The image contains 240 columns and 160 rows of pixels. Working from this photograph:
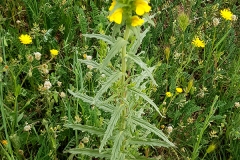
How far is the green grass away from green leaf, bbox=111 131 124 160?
0.18m

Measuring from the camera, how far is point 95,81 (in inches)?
92.4

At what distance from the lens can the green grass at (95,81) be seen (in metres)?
2.20

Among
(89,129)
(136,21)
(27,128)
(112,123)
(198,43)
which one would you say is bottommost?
(27,128)

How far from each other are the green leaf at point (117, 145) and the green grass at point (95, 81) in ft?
0.59

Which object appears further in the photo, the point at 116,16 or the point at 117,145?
the point at 117,145

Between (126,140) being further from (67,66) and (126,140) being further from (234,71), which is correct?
(234,71)

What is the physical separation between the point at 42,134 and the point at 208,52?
55.5 inches

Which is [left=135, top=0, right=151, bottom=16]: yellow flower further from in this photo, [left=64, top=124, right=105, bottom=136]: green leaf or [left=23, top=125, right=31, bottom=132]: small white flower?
[left=23, top=125, right=31, bottom=132]: small white flower

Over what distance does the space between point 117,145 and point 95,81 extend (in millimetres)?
710

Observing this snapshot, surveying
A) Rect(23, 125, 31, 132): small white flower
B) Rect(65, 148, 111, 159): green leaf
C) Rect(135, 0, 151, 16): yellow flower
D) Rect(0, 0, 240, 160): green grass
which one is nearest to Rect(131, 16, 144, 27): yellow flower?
Rect(135, 0, 151, 16): yellow flower

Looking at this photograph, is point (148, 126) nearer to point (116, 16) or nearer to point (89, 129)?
point (89, 129)

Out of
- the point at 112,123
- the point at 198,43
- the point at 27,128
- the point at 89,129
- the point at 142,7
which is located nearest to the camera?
the point at 142,7

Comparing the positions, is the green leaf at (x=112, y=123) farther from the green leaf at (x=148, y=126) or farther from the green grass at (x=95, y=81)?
the green grass at (x=95, y=81)

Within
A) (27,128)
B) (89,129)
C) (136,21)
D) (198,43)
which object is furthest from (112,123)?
(198,43)
